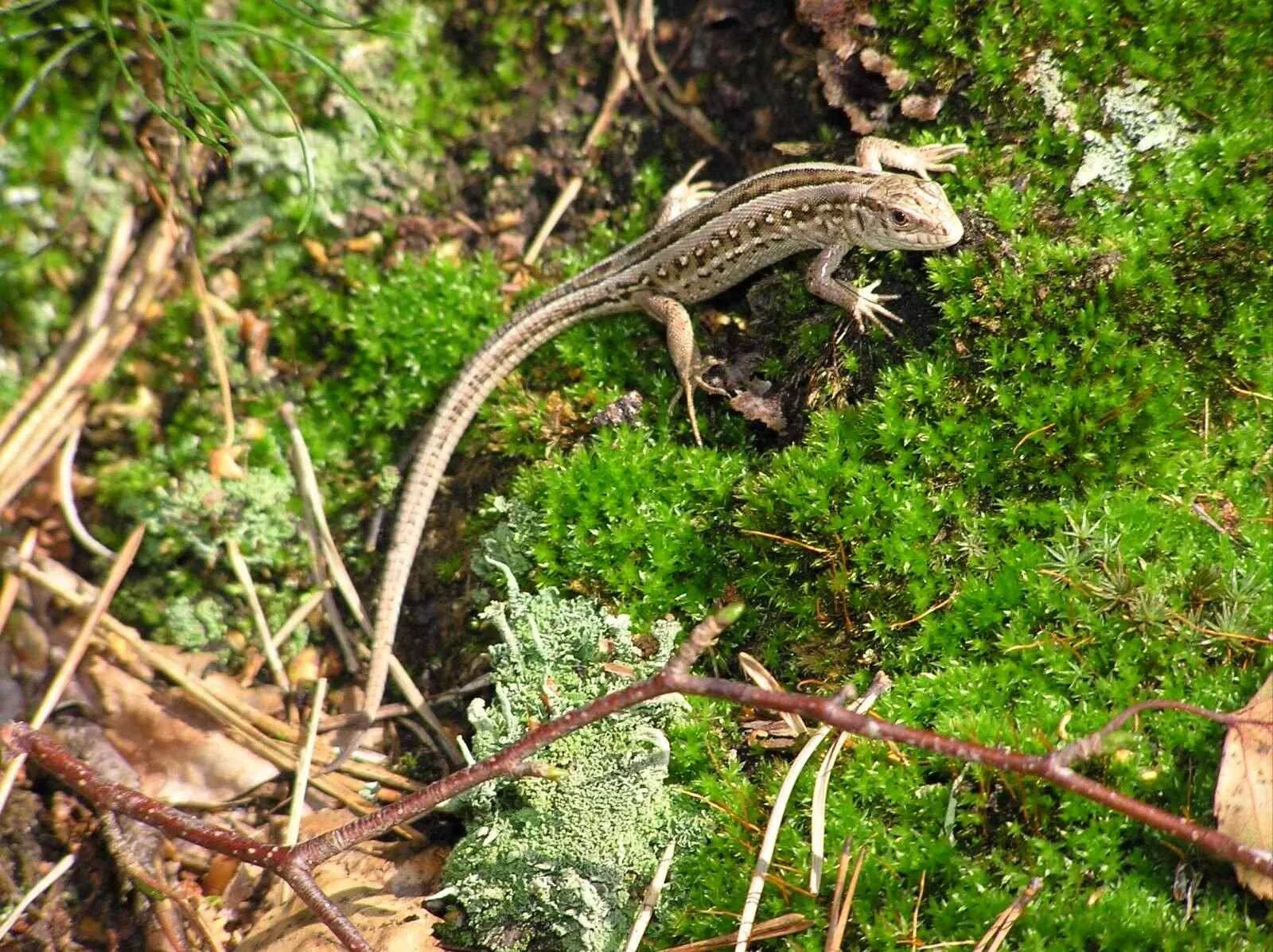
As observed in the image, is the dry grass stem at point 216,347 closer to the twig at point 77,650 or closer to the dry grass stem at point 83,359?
the dry grass stem at point 83,359

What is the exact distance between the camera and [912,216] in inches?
158

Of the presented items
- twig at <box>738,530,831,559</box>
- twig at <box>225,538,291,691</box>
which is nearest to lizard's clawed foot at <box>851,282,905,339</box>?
twig at <box>738,530,831,559</box>

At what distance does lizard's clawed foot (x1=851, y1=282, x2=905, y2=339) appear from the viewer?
13.4 feet

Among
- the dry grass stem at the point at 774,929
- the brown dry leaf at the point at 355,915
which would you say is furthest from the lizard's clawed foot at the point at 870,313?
the brown dry leaf at the point at 355,915

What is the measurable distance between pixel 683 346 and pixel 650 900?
2.34 metres

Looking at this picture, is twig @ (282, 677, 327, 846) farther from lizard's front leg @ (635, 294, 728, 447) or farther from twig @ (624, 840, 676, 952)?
lizard's front leg @ (635, 294, 728, 447)

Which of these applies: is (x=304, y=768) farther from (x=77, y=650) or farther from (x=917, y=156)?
(x=917, y=156)

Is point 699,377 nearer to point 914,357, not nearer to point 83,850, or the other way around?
point 914,357

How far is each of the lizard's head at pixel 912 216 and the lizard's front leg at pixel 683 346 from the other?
943mm

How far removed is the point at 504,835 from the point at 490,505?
62.3 inches

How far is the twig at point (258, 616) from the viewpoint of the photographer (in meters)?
4.54

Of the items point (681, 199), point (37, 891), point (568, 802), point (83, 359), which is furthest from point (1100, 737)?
point (83, 359)

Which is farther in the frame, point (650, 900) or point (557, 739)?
point (650, 900)

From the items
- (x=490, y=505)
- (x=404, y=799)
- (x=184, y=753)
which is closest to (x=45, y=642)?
(x=184, y=753)
